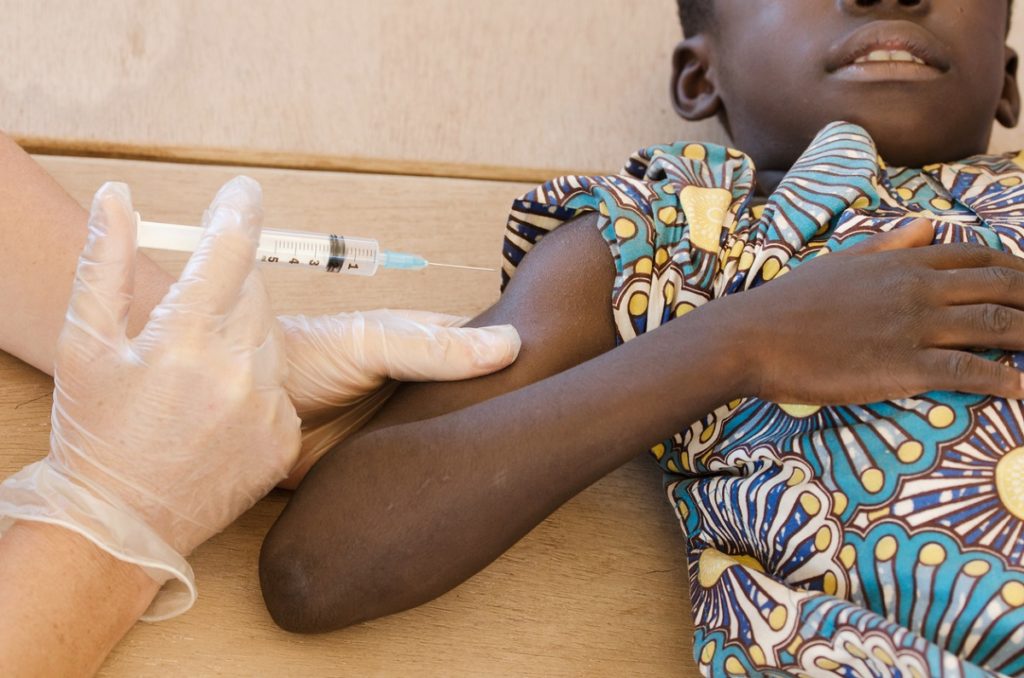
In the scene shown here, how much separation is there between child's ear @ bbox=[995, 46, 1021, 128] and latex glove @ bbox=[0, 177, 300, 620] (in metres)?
1.24

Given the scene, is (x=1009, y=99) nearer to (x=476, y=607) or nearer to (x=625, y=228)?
(x=625, y=228)

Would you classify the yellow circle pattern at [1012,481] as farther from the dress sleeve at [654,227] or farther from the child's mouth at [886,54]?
the child's mouth at [886,54]

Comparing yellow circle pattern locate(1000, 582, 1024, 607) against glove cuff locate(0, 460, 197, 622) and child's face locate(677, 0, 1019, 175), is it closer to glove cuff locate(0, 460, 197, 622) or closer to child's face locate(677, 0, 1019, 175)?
child's face locate(677, 0, 1019, 175)

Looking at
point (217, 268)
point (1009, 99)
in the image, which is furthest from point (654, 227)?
point (1009, 99)

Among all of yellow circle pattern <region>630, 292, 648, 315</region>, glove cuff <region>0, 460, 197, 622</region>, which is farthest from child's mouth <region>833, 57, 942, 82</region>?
glove cuff <region>0, 460, 197, 622</region>

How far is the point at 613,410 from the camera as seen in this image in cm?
96

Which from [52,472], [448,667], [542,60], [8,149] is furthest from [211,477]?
[542,60]

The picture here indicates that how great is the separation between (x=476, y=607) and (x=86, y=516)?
42 cm

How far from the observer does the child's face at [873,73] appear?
1270mm

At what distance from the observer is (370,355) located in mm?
1058

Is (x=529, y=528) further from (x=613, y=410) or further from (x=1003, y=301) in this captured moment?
(x=1003, y=301)

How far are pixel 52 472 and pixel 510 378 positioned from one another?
470mm

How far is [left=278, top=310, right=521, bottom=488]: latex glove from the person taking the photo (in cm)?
103

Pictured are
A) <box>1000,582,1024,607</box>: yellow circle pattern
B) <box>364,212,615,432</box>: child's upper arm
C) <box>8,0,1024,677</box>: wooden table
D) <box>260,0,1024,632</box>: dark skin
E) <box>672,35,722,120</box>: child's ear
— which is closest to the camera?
<box>1000,582,1024,607</box>: yellow circle pattern
